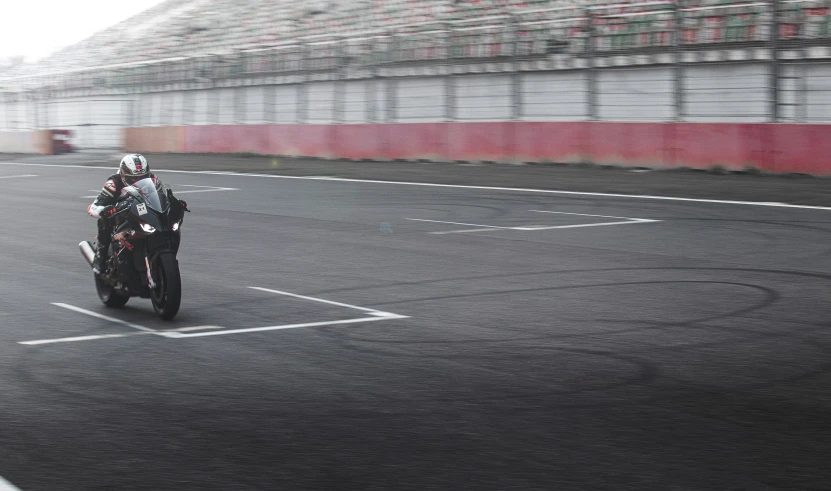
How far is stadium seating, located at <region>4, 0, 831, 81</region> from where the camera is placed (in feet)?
82.4

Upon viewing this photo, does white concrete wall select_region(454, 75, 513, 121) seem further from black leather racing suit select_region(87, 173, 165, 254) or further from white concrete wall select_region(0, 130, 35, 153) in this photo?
white concrete wall select_region(0, 130, 35, 153)

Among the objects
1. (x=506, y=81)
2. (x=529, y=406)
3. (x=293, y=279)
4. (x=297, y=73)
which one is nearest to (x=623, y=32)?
(x=506, y=81)

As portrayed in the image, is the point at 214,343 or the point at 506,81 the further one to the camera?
the point at 506,81

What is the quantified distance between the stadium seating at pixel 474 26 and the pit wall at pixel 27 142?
961cm

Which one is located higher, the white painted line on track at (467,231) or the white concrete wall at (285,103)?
the white concrete wall at (285,103)

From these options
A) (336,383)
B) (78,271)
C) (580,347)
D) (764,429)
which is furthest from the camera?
(78,271)

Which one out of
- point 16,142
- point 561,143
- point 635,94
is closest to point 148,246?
point 561,143

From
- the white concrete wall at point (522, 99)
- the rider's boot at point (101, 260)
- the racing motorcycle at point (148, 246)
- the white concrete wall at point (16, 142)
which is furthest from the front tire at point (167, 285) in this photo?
the white concrete wall at point (16, 142)

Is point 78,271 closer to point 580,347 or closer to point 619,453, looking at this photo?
point 580,347

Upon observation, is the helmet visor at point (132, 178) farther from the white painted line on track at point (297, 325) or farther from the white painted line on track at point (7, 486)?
the white painted line on track at point (7, 486)

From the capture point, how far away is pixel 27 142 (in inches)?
1897

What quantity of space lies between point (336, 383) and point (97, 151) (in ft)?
140

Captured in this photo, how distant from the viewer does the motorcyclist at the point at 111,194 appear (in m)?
9.92

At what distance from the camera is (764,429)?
5875mm
